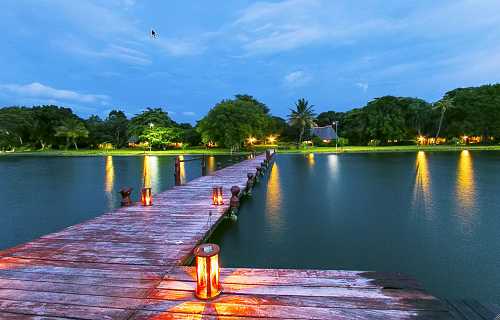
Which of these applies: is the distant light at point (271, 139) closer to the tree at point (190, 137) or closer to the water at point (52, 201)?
the tree at point (190, 137)

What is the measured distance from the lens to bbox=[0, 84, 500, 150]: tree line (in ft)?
202

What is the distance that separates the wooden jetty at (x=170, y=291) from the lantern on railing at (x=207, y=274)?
132 mm

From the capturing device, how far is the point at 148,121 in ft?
240

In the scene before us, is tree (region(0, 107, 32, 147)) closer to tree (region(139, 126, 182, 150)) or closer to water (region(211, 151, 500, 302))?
tree (region(139, 126, 182, 150))

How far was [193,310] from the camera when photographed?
413 centimetres

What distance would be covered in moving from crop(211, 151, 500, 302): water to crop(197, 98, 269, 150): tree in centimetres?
3933

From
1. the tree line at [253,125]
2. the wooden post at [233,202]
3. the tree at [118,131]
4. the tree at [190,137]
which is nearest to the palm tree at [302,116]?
the tree line at [253,125]

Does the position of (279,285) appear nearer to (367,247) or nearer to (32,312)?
(32,312)

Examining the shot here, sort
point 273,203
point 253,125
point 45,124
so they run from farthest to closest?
point 45,124, point 253,125, point 273,203

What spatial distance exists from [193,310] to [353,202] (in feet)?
43.1

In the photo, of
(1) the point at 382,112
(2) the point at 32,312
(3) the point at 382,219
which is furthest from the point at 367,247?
(1) the point at 382,112

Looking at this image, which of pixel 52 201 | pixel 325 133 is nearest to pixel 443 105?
pixel 325 133

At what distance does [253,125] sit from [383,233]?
171 feet

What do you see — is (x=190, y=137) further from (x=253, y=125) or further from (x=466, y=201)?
(x=466, y=201)
